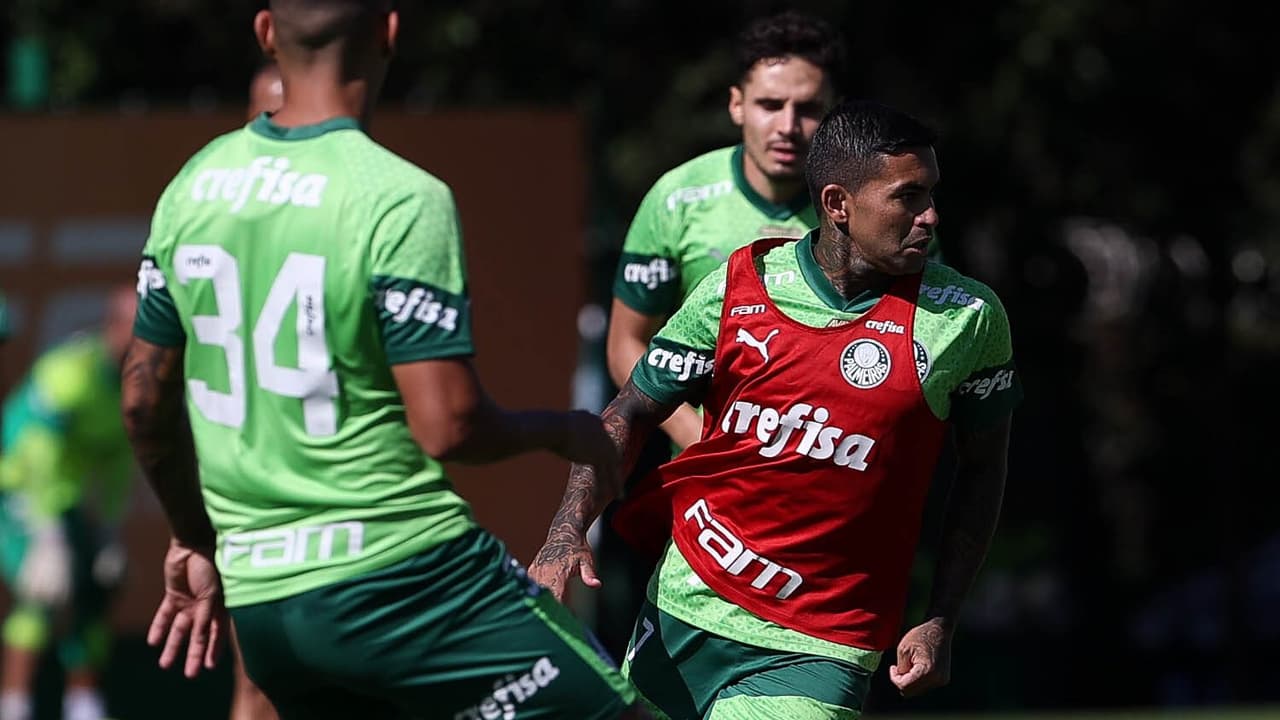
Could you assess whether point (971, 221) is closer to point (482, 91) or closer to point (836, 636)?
point (482, 91)

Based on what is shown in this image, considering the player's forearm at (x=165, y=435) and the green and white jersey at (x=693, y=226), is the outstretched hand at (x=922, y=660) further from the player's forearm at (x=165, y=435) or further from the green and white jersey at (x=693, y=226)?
the green and white jersey at (x=693, y=226)

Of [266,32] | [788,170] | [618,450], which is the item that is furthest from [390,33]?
[788,170]

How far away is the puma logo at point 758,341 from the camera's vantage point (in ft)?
15.5

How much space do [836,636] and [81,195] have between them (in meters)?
7.92

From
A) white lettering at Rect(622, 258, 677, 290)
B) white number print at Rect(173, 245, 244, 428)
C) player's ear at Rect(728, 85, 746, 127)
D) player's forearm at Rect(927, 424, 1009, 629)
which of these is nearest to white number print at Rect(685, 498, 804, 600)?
player's forearm at Rect(927, 424, 1009, 629)

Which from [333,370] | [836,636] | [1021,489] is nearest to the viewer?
[333,370]

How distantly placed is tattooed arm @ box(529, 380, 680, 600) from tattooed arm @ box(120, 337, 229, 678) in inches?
27.4

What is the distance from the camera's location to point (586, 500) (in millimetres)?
4691

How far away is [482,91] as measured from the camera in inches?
533

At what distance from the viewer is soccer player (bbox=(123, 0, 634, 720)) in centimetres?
361

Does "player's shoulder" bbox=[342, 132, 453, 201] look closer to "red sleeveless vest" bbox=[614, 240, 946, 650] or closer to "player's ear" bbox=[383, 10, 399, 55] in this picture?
"player's ear" bbox=[383, 10, 399, 55]

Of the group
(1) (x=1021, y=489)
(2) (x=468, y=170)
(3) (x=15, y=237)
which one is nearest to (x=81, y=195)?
(3) (x=15, y=237)

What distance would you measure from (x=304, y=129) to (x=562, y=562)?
1.22 m

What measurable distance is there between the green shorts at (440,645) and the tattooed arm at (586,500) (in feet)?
1.51
